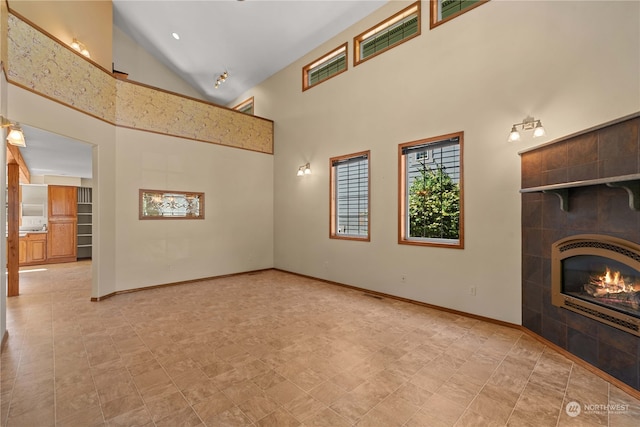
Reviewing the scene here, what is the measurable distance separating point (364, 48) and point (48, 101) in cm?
482

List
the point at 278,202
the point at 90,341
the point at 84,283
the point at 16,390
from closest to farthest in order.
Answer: the point at 16,390, the point at 90,341, the point at 84,283, the point at 278,202

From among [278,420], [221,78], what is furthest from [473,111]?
[221,78]

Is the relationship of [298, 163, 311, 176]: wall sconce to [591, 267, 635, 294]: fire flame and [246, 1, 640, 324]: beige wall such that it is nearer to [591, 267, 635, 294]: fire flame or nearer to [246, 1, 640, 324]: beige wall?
[246, 1, 640, 324]: beige wall

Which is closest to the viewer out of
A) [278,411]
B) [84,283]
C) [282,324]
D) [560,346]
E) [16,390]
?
[278,411]

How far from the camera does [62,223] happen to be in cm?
823

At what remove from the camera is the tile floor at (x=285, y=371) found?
6.16 ft

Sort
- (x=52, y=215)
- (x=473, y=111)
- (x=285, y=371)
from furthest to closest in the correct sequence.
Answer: (x=52, y=215)
(x=473, y=111)
(x=285, y=371)

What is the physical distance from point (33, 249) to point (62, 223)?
3.07 ft

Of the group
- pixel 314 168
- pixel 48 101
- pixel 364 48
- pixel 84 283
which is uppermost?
pixel 364 48

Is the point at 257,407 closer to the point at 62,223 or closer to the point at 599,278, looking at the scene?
the point at 599,278

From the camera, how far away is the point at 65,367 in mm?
2463

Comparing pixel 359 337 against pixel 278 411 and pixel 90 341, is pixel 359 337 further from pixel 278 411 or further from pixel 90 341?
pixel 90 341

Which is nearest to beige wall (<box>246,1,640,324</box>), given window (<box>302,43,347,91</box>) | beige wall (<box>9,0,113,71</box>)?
window (<box>302,43,347,91</box>)

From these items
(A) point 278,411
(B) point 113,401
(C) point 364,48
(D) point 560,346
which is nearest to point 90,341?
(B) point 113,401
